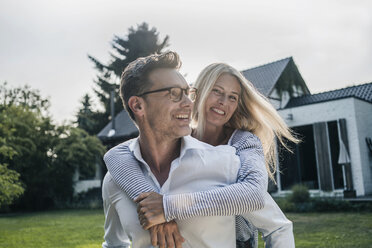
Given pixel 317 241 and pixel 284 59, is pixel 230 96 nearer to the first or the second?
pixel 317 241

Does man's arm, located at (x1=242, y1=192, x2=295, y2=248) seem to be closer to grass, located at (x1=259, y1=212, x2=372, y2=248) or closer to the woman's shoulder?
the woman's shoulder

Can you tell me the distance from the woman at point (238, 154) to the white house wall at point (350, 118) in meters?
11.6

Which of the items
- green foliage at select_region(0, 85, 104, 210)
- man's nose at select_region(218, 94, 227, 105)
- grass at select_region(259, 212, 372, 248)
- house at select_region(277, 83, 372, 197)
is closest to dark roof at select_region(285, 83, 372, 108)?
house at select_region(277, 83, 372, 197)

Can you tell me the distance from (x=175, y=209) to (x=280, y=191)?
1396cm

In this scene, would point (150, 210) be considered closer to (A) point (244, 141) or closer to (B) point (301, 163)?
(A) point (244, 141)

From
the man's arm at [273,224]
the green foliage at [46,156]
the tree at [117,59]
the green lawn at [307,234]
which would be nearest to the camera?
the man's arm at [273,224]

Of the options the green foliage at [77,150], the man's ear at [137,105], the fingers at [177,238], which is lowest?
the fingers at [177,238]

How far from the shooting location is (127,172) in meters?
2.00

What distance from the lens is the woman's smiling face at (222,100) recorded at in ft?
10.1

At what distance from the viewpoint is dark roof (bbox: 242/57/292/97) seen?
17.4 m

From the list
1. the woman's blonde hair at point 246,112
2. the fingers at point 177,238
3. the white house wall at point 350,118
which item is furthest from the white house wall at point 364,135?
the fingers at point 177,238

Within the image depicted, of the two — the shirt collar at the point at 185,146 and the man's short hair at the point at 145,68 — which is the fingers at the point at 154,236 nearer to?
the shirt collar at the point at 185,146

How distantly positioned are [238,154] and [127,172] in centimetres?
72

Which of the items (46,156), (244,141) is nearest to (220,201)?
(244,141)
